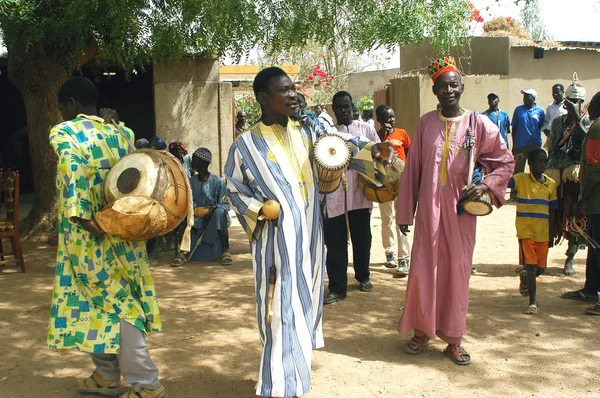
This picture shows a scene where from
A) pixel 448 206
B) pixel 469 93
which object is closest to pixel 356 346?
pixel 448 206

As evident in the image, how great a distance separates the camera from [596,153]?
17.8 ft

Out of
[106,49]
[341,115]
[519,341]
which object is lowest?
[519,341]

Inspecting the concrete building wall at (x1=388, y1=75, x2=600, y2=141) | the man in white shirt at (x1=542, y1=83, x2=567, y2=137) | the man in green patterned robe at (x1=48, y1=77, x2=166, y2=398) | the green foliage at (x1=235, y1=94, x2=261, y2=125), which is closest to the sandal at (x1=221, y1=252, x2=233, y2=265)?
the man in green patterned robe at (x1=48, y1=77, x2=166, y2=398)

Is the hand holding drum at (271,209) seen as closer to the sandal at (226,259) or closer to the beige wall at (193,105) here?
the sandal at (226,259)

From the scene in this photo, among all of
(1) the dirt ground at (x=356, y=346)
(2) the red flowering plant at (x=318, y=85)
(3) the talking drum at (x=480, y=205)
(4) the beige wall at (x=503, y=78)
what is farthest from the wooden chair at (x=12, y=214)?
(2) the red flowering plant at (x=318, y=85)

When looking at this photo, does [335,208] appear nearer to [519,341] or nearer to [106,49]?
[519,341]

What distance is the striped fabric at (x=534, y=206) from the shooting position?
5.91 metres

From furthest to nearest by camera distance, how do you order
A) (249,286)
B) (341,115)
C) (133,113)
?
(133,113), (249,286), (341,115)

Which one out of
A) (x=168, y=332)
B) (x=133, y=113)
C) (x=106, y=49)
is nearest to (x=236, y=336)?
(x=168, y=332)

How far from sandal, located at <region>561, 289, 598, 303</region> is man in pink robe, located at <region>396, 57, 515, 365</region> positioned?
2.01 metres

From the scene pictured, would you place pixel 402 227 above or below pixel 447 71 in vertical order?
below

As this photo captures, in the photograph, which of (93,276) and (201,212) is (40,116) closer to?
(201,212)

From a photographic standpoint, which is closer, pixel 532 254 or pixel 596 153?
pixel 596 153

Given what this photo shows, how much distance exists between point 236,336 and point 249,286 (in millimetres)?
1651
